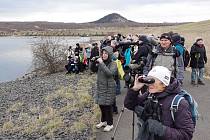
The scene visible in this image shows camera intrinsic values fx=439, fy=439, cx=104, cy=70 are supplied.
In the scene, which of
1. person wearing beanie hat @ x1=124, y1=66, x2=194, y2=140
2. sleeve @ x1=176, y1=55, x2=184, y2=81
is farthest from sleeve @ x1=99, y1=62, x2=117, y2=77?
person wearing beanie hat @ x1=124, y1=66, x2=194, y2=140

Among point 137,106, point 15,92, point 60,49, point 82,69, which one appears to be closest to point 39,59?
point 60,49

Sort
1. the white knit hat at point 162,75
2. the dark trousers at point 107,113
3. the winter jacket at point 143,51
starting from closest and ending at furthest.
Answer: the white knit hat at point 162,75 < the dark trousers at point 107,113 < the winter jacket at point 143,51

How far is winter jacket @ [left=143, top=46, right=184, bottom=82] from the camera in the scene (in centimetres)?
791

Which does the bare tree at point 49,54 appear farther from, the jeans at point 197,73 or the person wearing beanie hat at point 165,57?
the person wearing beanie hat at point 165,57

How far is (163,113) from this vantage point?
13.7ft

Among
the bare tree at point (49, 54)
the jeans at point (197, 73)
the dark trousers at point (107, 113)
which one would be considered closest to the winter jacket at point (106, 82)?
the dark trousers at point (107, 113)

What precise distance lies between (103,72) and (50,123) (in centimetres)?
252

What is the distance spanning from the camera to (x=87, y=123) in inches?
399

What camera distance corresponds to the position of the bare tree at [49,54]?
89.2 ft

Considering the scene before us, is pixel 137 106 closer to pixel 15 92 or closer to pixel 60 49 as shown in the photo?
pixel 15 92

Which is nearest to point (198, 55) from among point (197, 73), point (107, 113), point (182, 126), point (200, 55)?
point (200, 55)

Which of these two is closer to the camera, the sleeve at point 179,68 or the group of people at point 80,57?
the sleeve at point 179,68

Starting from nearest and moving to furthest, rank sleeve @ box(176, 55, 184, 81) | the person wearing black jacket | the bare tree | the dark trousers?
sleeve @ box(176, 55, 184, 81) < the dark trousers < the person wearing black jacket < the bare tree

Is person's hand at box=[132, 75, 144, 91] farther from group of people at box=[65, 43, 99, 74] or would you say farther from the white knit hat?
group of people at box=[65, 43, 99, 74]
